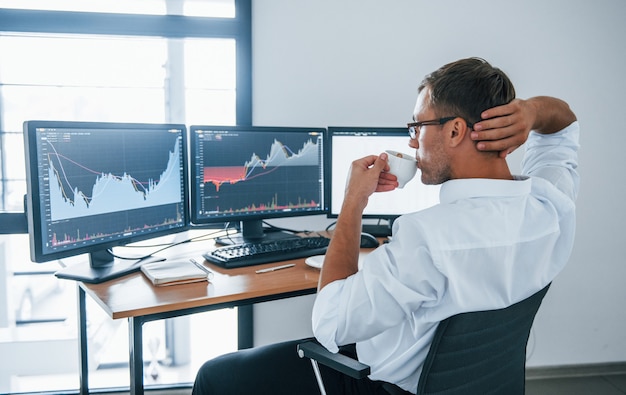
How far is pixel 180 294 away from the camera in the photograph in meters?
1.63

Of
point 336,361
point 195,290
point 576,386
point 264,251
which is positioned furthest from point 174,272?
point 576,386

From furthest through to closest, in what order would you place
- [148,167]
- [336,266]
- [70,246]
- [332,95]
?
[332,95], [148,167], [70,246], [336,266]

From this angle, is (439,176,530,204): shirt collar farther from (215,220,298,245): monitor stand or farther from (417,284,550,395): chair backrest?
(215,220,298,245): monitor stand

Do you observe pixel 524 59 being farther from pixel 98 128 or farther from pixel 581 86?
pixel 98 128

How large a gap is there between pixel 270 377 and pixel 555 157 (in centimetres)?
107

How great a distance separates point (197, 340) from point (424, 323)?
6.48ft

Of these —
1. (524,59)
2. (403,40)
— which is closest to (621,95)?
(524,59)

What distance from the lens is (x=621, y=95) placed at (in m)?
2.82

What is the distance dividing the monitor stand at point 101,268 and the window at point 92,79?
2.49ft

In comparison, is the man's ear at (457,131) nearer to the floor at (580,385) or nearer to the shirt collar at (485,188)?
the shirt collar at (485,188)

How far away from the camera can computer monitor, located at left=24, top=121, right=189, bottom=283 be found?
1.62m

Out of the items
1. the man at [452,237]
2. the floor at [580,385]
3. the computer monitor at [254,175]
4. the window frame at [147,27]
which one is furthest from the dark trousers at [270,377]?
the floor at [580,385]

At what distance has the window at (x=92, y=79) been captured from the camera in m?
2.42

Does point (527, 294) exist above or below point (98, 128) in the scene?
below
